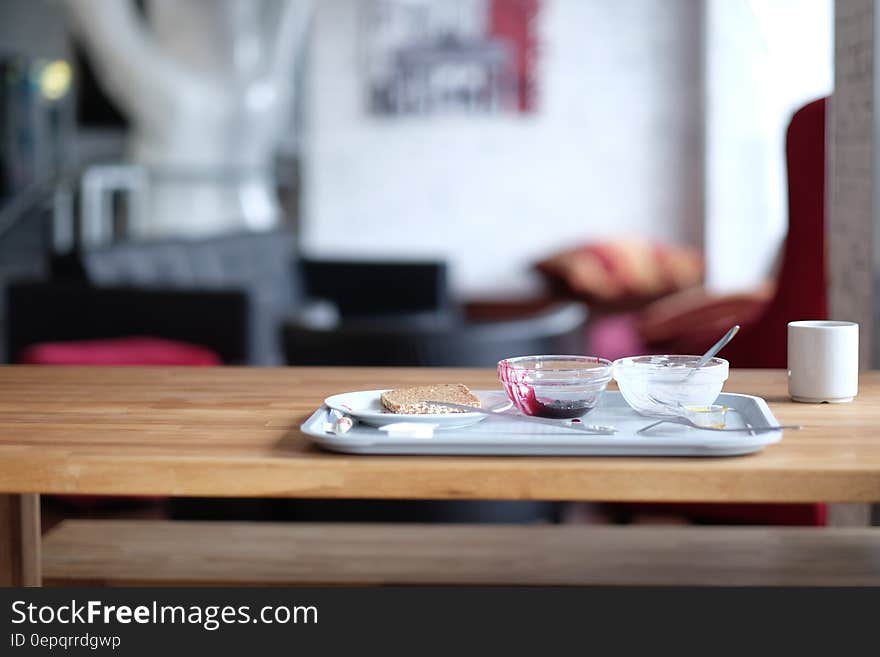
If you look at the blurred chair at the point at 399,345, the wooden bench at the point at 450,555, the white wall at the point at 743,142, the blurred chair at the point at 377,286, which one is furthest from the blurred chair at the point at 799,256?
the white wall at the point at 743,142

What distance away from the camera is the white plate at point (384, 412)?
3.81ft

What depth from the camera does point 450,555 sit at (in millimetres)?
1669

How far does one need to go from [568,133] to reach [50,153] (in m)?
5.28

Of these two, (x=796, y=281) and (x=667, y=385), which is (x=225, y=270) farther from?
(x=667, y=385)

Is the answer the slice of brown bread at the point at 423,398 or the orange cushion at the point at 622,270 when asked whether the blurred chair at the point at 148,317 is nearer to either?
the slice of brown bread at the point at 423,398

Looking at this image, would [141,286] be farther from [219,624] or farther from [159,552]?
[219,624]

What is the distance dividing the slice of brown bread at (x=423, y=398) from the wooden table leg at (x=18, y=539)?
523 millimetres

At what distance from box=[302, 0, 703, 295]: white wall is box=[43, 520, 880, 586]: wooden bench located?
Result: 18.2 ft

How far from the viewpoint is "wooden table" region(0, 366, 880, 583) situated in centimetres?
101

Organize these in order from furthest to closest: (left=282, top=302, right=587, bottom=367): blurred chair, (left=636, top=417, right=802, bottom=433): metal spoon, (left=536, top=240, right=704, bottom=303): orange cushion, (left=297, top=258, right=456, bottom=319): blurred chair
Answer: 1. (left=536, top=240, right=704, bottom=303): orange cushion
2. (left=297, top=258, right=456, bottom=319): blurred chair
3. (left=282, top=302, right=587, bottom=367): blurred chair
4. (left=636, top=417, right=802, bottom=433): metal spoon

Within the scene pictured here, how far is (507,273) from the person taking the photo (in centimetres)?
734

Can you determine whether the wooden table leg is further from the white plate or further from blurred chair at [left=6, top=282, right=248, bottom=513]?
blurred chair at [left=6, top=282, right=248, bottom=513]

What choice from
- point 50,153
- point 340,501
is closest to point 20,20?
point 50,153

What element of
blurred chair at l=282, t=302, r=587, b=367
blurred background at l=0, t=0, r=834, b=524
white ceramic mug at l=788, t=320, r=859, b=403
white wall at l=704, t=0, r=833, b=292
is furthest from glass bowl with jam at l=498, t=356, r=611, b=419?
white wall at l=704, t=0, r=833, b=292
